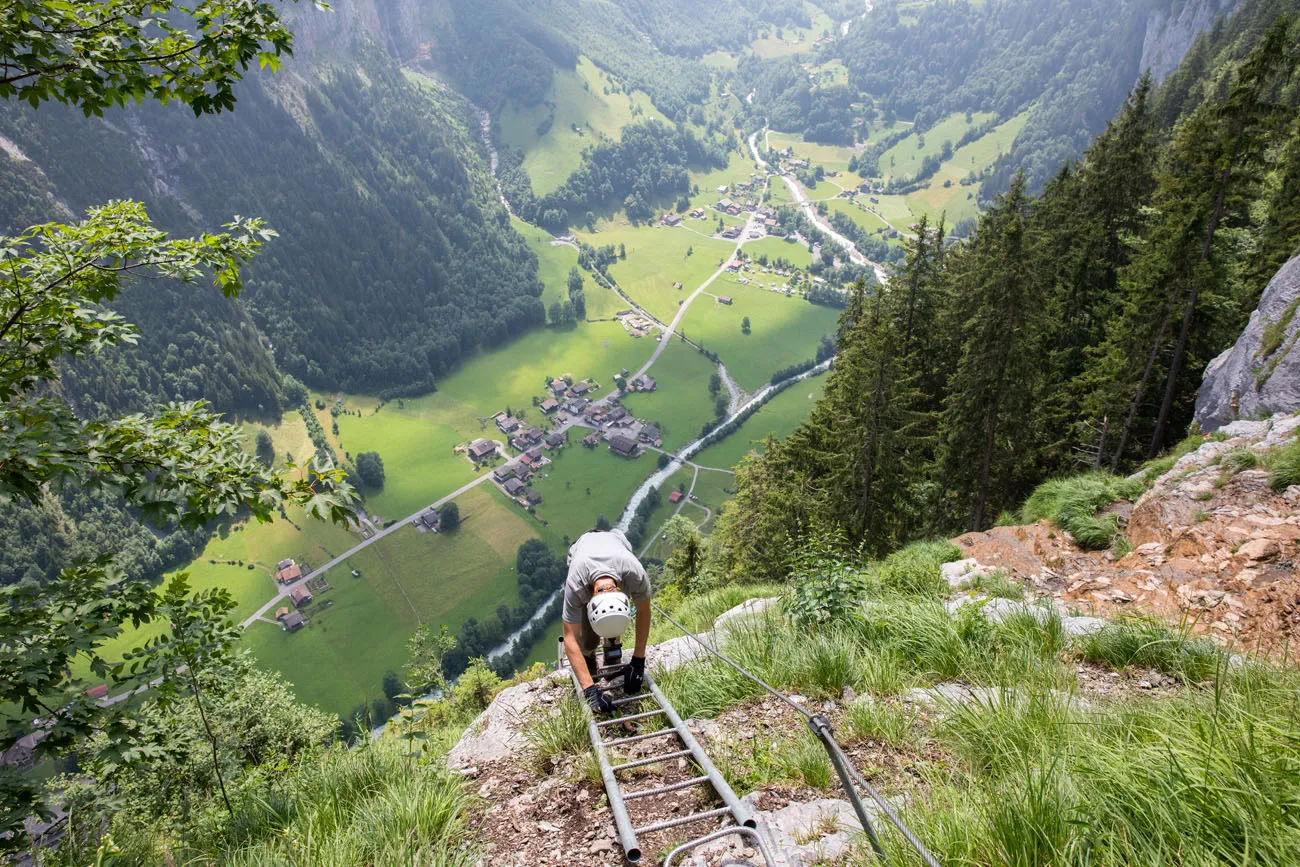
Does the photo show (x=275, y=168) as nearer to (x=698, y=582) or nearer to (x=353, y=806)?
(x=698, y=582)

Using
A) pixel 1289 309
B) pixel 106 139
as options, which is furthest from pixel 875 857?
pixel 106 139

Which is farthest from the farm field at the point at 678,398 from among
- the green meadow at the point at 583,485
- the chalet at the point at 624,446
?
the green meadow at the point at 583,485

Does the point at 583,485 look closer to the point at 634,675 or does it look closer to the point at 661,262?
the point at 661,262

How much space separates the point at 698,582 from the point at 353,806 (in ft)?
64.7

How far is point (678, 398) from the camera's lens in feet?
392

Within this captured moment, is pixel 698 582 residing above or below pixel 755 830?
below

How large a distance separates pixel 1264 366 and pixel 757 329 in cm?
12766

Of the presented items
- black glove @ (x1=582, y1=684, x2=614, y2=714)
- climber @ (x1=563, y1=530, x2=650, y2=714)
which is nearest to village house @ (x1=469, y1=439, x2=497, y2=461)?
climber @ (x1=563, y1=530, x2=650, y2=714)

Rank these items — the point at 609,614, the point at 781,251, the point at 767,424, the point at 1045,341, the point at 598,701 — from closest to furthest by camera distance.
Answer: the point at 609,614, the point at 598,701, the point at 1045,341, the point at 767,424, the point at 781,251

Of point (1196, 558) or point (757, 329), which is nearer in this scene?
point (1196, 558)

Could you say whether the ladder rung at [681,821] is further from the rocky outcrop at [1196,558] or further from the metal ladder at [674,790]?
the rocky outcrop at [1196,558]

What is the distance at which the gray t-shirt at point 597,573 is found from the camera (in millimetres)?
5609

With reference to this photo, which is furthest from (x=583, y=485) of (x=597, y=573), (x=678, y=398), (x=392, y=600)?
(x=597, y=573)

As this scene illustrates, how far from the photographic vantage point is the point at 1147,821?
2.36 meters
